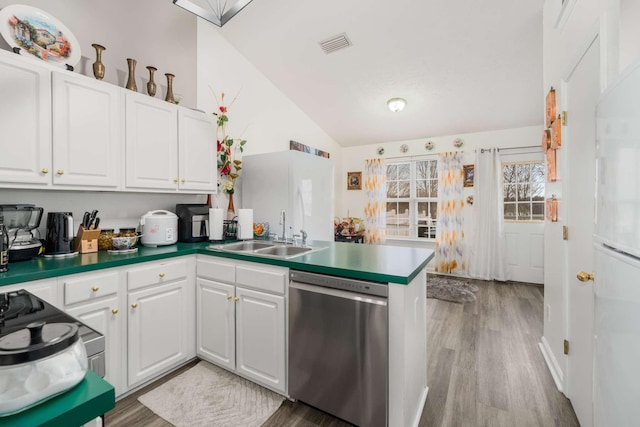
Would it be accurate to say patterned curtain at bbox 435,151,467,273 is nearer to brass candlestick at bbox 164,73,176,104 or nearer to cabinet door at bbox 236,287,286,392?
cabinet door at bbox 236,287,286,392

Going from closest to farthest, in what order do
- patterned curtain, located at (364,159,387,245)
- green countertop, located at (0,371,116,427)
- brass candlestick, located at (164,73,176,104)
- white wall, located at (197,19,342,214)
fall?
green countertop, located at (0,371,116,427) → brass candlestick, located at (164,73,176,104) → white wall, located at (197,19,342,214) → patterned curtain, located at (364,159,387,245)

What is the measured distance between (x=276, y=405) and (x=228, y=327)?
1.95ft

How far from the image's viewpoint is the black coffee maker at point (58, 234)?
6.26 ft

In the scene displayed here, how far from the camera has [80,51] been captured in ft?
6.86

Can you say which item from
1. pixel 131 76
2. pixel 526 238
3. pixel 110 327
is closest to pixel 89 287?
pixel 110 327

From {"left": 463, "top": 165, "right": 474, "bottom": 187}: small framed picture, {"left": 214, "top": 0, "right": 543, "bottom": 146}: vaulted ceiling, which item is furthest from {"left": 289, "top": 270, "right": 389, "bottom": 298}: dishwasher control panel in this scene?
{"left": 463, "top": 165, "right": 474, "bottom": 187}: small framed picture

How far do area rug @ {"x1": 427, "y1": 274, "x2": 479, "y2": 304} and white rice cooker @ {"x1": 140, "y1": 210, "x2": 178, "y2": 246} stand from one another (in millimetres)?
3233

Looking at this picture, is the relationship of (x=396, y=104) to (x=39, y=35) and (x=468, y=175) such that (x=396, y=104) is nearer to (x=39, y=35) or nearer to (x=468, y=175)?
(x=468, y=175)

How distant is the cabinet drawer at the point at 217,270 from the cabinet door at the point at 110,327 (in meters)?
0.56

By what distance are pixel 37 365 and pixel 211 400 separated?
5.36 ft

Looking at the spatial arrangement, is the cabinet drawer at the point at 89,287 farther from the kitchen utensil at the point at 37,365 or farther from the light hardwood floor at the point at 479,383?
the kitchen utensil at the point at 37,365

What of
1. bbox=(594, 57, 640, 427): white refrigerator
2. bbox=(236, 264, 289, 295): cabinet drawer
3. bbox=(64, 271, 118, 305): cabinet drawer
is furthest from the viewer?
bbox=(236, 264, 289, 295): cabinet drawer

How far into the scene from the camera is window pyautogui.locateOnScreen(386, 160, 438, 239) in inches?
208

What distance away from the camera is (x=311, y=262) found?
1.71 m
